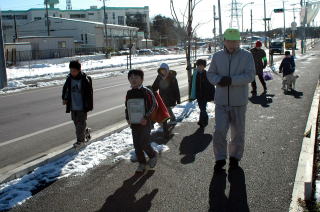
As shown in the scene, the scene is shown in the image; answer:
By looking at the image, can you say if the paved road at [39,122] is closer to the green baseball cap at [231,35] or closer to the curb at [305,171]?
the green baseball cap at [231,35]

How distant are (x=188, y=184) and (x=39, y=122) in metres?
6.20

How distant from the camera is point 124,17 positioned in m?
129

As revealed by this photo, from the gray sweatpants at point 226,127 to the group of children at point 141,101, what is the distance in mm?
789

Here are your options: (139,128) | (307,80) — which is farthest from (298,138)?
(307,80)

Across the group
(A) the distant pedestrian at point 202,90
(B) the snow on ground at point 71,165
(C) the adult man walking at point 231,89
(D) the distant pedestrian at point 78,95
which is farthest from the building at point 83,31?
(C) the adult man walking at point 231,89

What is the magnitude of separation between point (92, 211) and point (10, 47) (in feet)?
153

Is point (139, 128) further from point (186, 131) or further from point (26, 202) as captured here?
point (186, 131)

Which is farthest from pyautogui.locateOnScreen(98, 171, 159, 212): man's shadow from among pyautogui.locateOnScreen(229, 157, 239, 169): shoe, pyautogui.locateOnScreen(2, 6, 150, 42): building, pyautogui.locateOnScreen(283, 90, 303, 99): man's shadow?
pyautogui.locateOnScreen(2, 6, 150, 42): building

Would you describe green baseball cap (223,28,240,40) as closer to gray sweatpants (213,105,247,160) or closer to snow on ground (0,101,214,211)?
gray sweatpants (213,105,247,160)

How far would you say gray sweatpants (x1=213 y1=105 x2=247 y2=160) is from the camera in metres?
5.48

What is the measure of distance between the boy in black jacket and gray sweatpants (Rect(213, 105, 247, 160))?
0.91 m

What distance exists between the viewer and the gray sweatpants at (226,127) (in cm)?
548

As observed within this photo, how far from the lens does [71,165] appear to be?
19.6 ft

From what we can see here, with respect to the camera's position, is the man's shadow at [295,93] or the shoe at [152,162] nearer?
the shoe at [152,162]
